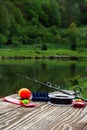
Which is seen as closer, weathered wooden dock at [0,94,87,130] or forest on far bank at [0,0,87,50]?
weathered wooden dock at [0,94,87,130]

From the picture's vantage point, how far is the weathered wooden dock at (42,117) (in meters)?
9.32

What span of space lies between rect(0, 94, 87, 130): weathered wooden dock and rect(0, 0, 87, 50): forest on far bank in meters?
105

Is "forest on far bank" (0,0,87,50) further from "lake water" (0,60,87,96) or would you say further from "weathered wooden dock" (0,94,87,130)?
"weathered wooden dock" (0,94,87,130)

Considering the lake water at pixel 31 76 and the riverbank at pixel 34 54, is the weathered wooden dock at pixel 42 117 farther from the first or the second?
the riverbank at pixel 34 54

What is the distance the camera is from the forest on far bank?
4943 inches

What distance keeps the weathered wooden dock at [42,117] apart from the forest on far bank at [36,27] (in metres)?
105

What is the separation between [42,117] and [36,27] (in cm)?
Result: 15186

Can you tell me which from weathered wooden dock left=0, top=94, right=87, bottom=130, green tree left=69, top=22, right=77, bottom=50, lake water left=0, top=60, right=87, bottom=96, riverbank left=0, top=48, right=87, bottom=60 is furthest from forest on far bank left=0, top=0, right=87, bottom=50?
weathered wooden dock left=0, top=94, right=87, bottom=130

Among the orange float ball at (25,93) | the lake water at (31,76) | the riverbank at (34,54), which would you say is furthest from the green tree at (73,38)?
the orange float ball at (25,93)

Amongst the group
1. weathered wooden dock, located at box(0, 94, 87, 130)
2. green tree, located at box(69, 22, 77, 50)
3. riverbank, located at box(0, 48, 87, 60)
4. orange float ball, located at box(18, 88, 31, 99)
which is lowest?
riverbank, located at box(0, 48, 87, 60)

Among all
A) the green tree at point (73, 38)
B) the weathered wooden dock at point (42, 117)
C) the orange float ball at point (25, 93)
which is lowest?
the green tree at point (73, 38)

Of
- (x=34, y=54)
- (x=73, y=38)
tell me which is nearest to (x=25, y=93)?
(x=34, y=54)

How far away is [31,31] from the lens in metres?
153

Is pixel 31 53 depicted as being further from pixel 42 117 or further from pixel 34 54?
pixel 42 117
